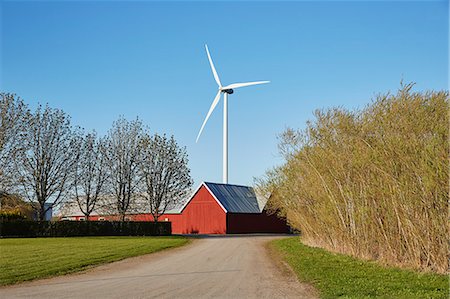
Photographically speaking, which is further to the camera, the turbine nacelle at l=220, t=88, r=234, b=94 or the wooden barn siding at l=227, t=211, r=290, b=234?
the wooden barn siding at l=227, t=211, r=290, b=234

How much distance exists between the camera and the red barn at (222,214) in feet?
186

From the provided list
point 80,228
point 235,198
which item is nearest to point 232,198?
point 235,198

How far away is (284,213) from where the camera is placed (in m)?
35.4

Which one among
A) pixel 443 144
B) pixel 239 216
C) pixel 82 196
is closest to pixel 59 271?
pixel 443 144

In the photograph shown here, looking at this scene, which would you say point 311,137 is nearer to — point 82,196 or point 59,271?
point 59,271

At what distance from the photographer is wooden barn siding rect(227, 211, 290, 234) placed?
5662cm

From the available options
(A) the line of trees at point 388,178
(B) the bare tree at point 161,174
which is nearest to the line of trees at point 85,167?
(B) the bare tree at point 161,174

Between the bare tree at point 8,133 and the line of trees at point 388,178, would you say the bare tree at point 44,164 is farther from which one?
the line of trees at point 388,178

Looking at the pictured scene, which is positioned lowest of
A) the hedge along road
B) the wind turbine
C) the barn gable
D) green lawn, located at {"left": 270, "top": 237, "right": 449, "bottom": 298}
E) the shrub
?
the hedge along road

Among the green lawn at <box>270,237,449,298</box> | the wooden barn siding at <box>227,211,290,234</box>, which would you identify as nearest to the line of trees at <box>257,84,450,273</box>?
the green lawn at <box>270,237,449,298</box>

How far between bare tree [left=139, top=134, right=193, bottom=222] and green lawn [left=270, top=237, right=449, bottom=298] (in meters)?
38.5

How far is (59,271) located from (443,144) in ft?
39.7

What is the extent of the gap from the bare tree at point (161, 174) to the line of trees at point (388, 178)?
109ft

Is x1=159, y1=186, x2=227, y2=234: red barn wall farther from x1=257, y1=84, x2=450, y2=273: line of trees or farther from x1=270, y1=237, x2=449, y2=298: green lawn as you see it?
x1=270, y1=237, x2=449, y2=298: green lawn
